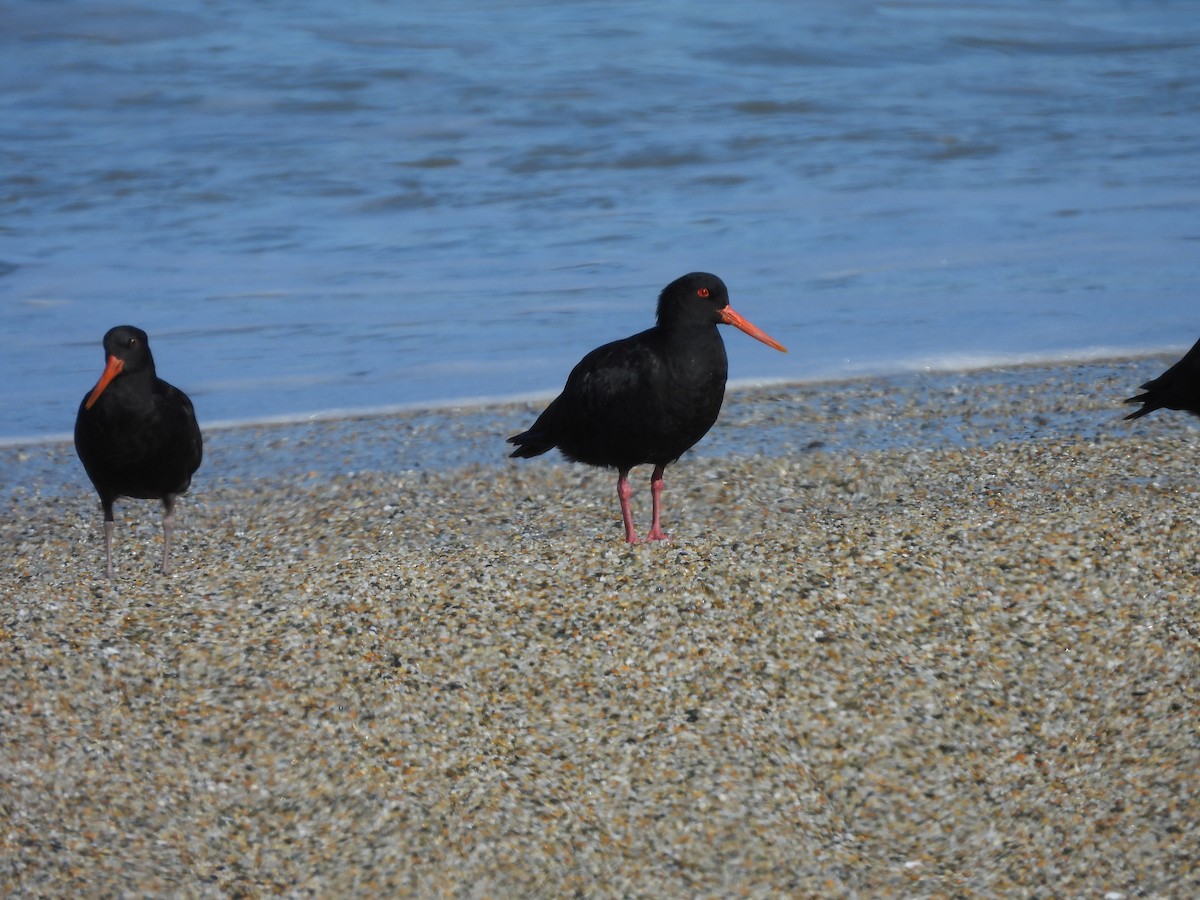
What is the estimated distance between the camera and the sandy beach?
3.24 metres

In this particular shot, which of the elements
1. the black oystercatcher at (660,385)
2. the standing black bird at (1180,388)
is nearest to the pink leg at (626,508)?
the black oystercatcher at (660,385)

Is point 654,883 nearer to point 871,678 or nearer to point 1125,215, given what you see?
point 871,678

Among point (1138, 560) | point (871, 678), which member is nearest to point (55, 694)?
point (871, 678)

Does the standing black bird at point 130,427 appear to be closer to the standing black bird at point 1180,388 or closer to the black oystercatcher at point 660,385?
the black oystercatcher at point 660,385

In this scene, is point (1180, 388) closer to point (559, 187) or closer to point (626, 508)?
point (626, 508)

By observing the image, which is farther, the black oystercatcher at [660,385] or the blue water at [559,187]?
the blue water at [559,187]

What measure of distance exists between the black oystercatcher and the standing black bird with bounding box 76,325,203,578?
1.46 metres

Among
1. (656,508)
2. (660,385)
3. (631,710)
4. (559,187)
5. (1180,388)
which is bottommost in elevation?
(631,710)

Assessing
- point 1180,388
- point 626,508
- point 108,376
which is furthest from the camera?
point 1180,388

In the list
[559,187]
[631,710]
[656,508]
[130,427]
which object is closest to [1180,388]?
[656,508]

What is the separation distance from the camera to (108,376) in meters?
4.70

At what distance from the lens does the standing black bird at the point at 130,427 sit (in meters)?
4.73

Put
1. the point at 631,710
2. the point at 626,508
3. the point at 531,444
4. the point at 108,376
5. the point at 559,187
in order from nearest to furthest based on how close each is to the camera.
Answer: the point at 631,710
the point at 108,376
the point at 626,508
the point at 531,444
the point at 559,187

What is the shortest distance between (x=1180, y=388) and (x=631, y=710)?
3.08 meters
